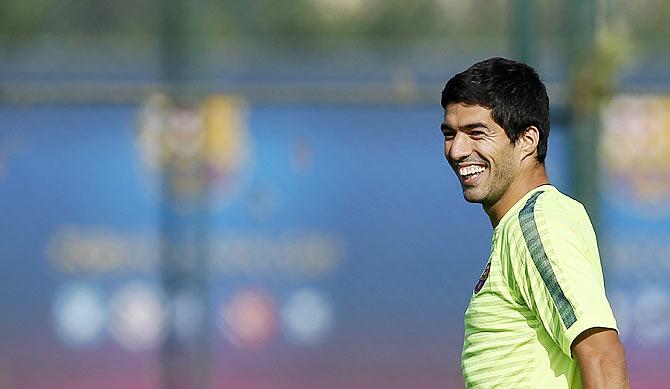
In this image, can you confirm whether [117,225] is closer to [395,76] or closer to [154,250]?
[154,250]

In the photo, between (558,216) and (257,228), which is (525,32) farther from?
(558,216)

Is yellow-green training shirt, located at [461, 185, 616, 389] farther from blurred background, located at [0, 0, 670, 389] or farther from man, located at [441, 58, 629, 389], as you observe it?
blurred background, located at [0, 0, 670, 389]

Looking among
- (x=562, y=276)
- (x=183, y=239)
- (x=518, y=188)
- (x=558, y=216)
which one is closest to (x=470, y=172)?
(x=518, y=188)

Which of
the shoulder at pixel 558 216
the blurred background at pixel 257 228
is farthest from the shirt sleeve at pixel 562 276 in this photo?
the blurred background at pixel 257 228

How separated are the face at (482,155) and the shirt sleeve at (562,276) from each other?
0.19 meters

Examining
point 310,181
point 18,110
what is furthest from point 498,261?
point 18,110

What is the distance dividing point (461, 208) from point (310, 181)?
75 centimetres

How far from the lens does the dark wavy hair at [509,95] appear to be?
9.39 feet

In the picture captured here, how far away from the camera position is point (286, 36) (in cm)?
670

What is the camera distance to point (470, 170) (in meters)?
2.90

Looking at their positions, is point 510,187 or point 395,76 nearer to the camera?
point 510,187

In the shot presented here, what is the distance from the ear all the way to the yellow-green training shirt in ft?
0.30

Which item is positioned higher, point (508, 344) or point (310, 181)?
point (310, 181)

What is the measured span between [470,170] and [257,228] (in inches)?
140
